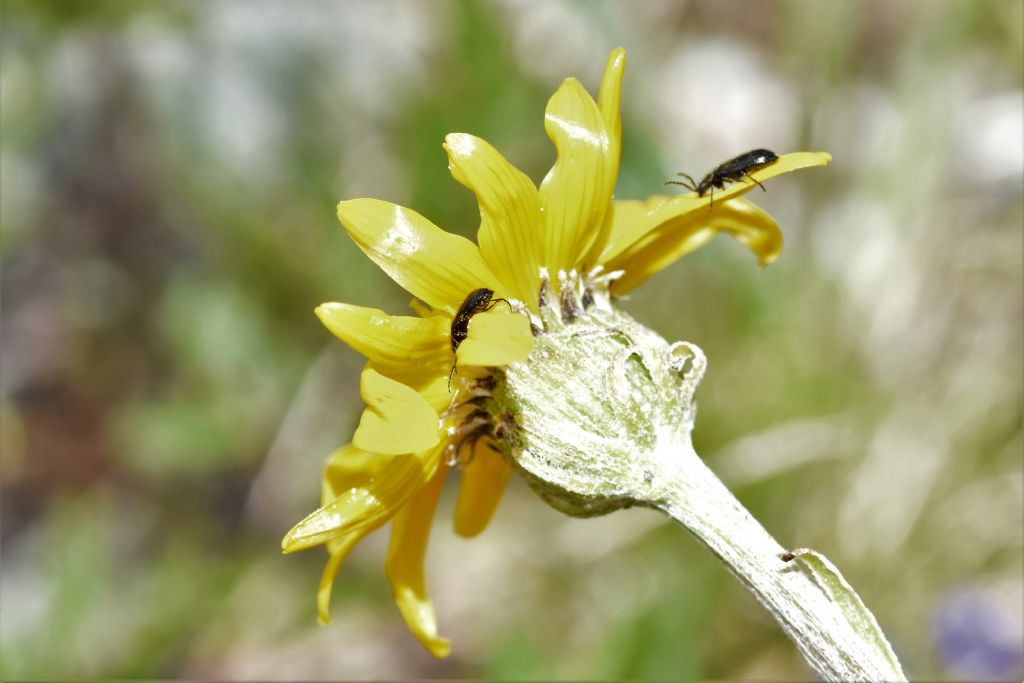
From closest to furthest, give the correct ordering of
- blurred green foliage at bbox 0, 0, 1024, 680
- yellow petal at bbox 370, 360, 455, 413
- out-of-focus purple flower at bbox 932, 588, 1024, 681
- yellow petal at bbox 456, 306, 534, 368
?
yellow petal at bbox 456, 306, 534, 368 < yellow petal at bbox 370, 360, 455, 413 < out-of-focus purple flower at bbox 932, 588, 1024, 681 < blurred green foliage at bbox 0, 0, 1024, 680

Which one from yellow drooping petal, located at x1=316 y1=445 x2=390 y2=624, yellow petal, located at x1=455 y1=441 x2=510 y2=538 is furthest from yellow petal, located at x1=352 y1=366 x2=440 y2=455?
yellow petal, located at x1=455 y1=441 x2=510 y2=538

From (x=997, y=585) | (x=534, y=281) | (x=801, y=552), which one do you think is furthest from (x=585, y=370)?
(x=997, y=585)

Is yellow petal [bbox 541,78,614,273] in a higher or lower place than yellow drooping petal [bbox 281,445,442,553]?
higher

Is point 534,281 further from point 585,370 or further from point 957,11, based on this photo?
point 957,11

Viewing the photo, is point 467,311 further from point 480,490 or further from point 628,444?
point 480,490

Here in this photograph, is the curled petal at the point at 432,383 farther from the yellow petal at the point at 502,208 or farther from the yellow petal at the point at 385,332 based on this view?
the yellow petal at the point at 502,208

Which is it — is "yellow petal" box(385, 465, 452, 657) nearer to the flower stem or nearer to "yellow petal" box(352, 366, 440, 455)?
"yellow petal" box(352, 366, 440, 455)

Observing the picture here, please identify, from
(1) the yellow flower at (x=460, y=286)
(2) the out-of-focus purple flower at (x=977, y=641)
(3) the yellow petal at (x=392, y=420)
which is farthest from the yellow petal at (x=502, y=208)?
(2) the out-of-focus purple flower at (x=977, y=641)
